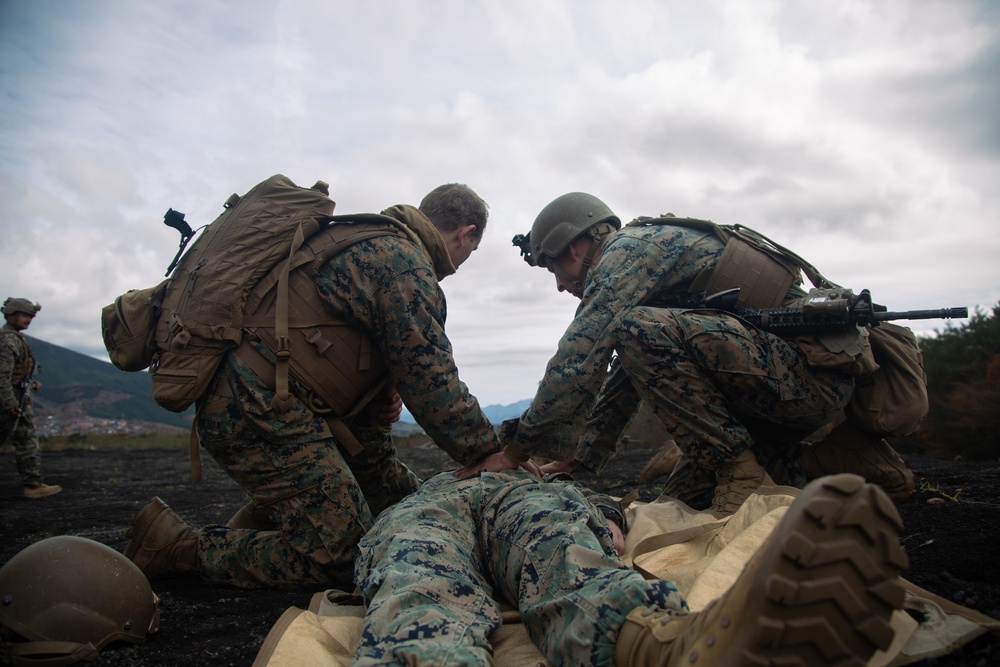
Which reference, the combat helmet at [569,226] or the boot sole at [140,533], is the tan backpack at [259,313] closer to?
the boot sole at [140,533]

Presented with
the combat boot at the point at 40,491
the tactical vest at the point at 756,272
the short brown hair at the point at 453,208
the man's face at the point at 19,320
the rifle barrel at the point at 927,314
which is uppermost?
the short brown hair at the point at 453,208

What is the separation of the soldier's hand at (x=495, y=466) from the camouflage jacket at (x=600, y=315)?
0.21 ft

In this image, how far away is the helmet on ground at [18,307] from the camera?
7847 mm

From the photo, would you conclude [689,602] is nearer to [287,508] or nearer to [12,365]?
[287,508]

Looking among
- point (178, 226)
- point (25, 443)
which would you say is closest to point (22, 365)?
point (25, 443)

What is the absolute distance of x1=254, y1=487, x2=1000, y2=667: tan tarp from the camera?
1.66 m

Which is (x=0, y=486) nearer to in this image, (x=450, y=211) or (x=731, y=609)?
(x=450, y=211)

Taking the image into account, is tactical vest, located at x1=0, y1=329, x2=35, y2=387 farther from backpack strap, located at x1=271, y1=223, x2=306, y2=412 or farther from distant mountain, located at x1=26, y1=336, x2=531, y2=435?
distant mountain, located at x1=26, y1=336, x2=531, y2=435

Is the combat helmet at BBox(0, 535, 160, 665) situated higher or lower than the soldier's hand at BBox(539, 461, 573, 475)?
lower

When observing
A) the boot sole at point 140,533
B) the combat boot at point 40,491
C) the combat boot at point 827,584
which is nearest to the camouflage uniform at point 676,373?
the boot sole at point 140,533

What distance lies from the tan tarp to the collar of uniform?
5.43 feet

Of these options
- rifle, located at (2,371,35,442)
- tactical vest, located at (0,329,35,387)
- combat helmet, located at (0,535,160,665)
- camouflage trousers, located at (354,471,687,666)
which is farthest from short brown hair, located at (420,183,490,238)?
tactical vest, located at (0,329,35,387)

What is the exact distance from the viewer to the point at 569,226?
415 cm

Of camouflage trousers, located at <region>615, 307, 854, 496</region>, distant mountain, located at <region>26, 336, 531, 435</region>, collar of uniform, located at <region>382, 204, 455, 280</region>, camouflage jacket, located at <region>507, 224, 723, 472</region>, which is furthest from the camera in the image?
distant mountain, located at <region>26, 336, 531, 435</region>
